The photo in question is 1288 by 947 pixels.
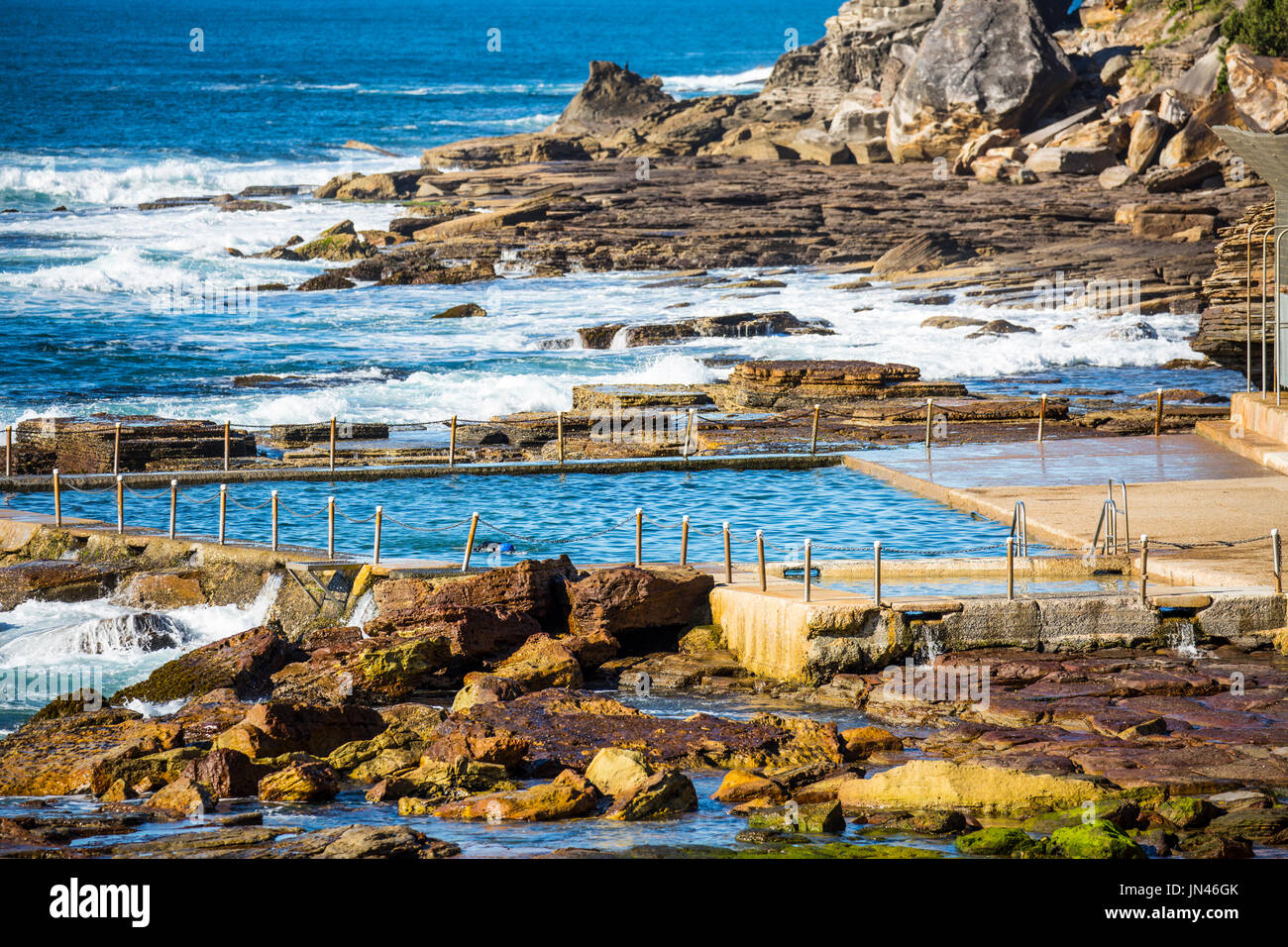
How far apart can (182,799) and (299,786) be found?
0.71 meters

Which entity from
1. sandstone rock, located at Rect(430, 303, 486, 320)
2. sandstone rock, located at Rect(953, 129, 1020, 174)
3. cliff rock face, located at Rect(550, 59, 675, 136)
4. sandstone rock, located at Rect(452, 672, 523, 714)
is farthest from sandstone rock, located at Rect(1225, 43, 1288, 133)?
sandstone rock, located at Rect(452, 672, 523, 714)

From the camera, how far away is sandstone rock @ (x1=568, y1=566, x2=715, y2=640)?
514 inches

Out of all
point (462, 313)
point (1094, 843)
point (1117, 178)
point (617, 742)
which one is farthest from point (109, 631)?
point (1117, 178)

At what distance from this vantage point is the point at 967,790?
9.06m

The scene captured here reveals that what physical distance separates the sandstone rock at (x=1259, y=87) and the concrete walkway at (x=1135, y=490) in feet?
104

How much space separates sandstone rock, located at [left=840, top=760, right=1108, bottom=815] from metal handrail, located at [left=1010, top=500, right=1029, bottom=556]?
4.51m

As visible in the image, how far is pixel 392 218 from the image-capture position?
54.1 metres

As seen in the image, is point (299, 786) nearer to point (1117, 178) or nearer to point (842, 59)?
point (1117, 178)

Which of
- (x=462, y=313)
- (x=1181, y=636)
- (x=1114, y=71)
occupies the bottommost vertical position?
(x=1181, y=636)

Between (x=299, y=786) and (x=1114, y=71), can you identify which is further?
(x=1114, y=71)

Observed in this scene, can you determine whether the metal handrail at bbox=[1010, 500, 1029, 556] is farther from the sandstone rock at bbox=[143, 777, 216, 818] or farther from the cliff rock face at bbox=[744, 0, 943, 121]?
the cliff rock face at bbox=[744, 0, 943, 121]

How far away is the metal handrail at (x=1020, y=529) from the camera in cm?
1367

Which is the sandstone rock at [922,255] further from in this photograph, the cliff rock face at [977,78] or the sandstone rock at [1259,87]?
the cliff rock face at [977,78]

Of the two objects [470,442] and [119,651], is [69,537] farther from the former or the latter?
[470,442]
